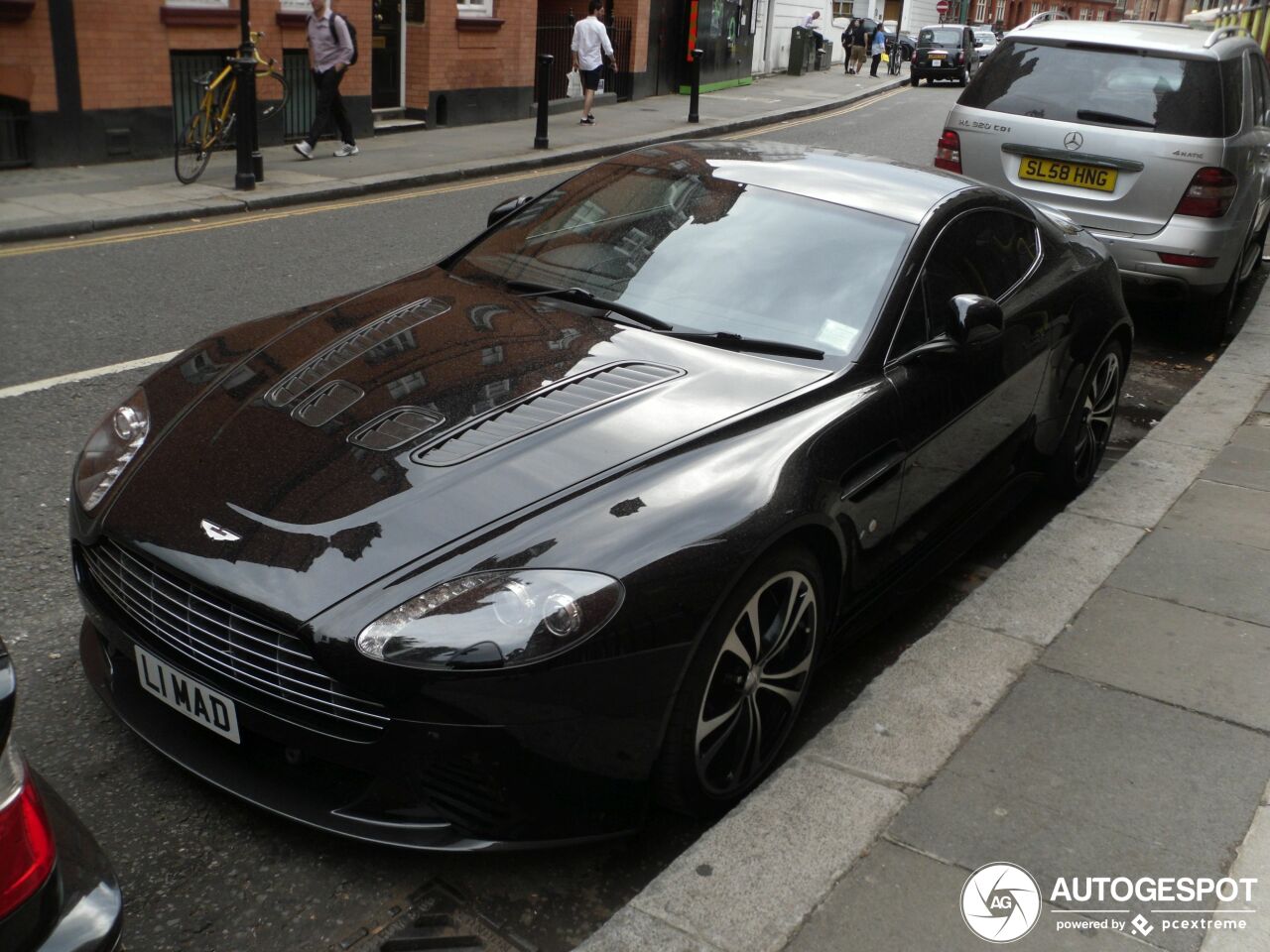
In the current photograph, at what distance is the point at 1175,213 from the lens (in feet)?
25.2

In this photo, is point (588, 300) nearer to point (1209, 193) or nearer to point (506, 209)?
point (506, 209)

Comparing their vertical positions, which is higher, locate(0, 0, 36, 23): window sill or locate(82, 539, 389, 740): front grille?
locate(0, 0, 36, 23): window sill

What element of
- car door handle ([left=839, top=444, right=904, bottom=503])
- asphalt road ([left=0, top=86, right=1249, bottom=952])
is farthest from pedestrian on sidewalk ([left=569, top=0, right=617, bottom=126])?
car door handle ([left=839, top=444, right=904, bottom=503])

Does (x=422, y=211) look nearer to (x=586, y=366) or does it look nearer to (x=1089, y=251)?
(x=1089, y=251)

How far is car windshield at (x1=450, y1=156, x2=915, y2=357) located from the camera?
3.95 meters

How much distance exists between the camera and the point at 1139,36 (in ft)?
27.0

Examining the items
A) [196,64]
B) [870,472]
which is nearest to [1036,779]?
[870,472]

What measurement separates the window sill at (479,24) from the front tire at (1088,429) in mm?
14566

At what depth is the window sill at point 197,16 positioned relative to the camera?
45.0ft

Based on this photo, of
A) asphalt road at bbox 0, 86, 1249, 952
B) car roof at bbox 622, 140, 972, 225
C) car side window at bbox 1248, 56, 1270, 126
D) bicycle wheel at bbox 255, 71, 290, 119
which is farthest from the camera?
bicycle wheel at bbox 255, 71, 290, 119

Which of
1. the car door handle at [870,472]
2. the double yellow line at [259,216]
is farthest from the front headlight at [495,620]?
the double yellow line at [259,216]

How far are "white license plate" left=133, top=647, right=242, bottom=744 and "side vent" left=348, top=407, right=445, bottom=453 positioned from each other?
0.69 m

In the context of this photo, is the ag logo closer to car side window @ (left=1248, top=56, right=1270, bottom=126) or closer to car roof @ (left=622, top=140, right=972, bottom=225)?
car roof @ (left=622, top=140, right=972, bottom=225)

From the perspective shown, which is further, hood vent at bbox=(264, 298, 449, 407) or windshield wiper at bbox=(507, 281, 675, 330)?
windshield wiper at bbox=(507, 281, 675, 330)
